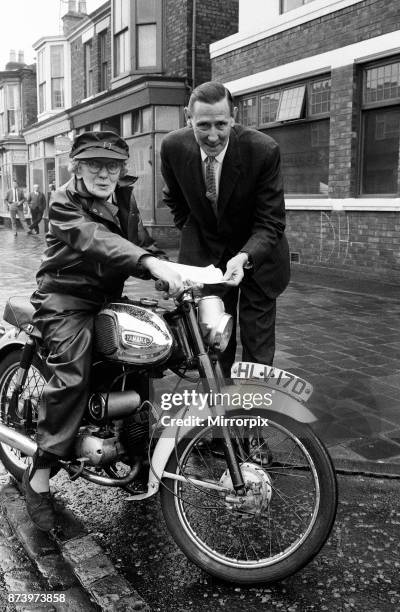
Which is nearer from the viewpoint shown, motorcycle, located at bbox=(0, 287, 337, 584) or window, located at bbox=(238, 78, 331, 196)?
motorcycle, located at bbox=(0, 287, 337, 584)

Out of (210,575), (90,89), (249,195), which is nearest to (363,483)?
(210,575)

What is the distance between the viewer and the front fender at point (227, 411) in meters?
2.61

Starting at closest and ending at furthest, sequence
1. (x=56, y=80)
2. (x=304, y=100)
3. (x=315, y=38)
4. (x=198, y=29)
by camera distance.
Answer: (x=315, y=38), (x=304, y=100), (x=198, y=29), (x=56, y=80)

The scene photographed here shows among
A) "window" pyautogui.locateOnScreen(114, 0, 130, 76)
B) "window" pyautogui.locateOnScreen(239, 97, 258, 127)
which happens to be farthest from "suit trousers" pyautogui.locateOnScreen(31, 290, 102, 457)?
"window" pyautogui.locateOnScreen(114, 0, 130, 76)

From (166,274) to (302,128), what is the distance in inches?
421

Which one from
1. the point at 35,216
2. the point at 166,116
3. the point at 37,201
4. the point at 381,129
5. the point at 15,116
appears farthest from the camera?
the point at 15,116

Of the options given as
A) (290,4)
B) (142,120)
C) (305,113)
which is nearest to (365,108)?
(305,113)

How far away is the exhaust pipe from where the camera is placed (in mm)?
3258

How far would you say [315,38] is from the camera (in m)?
11.9

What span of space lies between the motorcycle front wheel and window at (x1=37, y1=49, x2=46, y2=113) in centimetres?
2848

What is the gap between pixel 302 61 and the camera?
1212 centimetres

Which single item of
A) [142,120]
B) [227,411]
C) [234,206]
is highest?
[142,120]

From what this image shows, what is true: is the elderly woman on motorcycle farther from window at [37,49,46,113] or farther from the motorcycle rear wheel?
window at [37,49,46,113]

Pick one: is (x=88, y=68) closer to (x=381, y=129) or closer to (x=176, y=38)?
(x=176, y=38)
